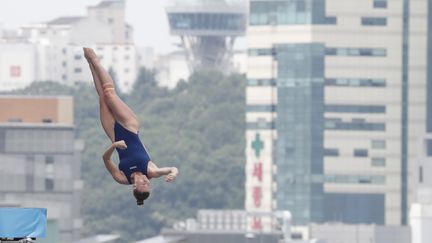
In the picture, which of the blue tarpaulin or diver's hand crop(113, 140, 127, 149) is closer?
diver's hand crop(113, 140, 127, 149)

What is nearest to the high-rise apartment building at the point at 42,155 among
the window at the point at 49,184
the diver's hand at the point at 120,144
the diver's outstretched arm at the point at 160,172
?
the window at the point at 49,184

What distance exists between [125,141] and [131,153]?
20 centimetres

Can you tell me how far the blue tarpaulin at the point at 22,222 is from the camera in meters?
27.7

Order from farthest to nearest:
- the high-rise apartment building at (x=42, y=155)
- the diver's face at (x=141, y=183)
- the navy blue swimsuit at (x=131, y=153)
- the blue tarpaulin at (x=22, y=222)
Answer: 1. the high-rise apartment building at (x=42, y=155)
2. the navy blue swimsuit at (x=131, y=153)
3. the diver's face at (x=141, y=183)
4. the blue tarpaulin at (x=22, y=222)

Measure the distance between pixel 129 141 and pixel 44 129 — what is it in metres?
154

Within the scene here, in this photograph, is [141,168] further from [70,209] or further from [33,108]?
[33,108]

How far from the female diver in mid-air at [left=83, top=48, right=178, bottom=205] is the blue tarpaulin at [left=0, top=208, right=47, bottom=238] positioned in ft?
3.36

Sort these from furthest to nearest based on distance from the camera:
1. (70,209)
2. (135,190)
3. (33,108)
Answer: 1. (33,108)
2. (70,209)
3. (135,190)

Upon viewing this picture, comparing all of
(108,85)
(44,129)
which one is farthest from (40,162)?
(108,85)

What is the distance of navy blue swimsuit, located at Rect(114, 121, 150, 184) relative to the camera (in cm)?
2795

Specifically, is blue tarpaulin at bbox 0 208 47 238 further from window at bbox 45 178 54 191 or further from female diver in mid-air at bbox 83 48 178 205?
window at bbox 45 178 54 191

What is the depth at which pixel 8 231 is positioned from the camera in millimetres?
27922

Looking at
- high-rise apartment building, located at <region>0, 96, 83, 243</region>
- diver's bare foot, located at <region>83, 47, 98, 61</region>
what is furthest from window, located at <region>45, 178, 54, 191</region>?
diver's bare foot, located at <region>83, 47, 98, 61</region>

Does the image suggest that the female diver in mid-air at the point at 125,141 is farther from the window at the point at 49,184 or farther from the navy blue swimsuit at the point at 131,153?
the window at the point at 49,184
